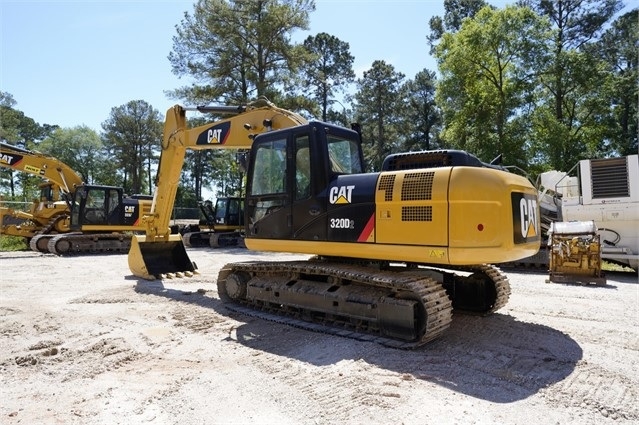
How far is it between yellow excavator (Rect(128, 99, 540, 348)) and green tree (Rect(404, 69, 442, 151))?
37.3m

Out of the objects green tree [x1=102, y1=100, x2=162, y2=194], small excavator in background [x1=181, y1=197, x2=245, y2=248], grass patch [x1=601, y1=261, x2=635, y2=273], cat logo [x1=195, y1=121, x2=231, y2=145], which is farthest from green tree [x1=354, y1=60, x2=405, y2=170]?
cat logo [x1=195, y1=121, x2=231, y2=145]

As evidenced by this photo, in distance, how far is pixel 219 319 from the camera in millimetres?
Answer: 6203

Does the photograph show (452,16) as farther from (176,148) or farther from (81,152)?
(81,152)

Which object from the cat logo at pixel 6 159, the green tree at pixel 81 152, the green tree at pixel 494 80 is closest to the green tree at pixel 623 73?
the green tree at pixel 494 80

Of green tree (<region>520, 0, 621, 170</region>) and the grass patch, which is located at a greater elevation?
green tree (<region>520, 0, 621, 170</region>)

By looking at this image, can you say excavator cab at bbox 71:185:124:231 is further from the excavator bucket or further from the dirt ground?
the dirt ground

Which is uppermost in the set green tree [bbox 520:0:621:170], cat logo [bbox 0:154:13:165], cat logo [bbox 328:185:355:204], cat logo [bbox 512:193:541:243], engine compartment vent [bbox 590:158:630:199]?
green tree [bbox 520:0:621:170]

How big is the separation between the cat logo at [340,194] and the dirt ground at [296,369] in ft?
5.35

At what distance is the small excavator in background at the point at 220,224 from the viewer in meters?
20.2

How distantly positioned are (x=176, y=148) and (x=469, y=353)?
6.74 meters

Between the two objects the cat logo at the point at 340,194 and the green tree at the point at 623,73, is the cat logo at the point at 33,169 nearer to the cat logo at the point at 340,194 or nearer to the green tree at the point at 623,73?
the cat logo at the point at 340,194

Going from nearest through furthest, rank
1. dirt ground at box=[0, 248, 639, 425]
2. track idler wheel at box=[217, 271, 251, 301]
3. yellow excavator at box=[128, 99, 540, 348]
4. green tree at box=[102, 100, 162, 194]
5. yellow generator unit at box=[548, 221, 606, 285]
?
1. dirt ground at box=[0, 248, 639, 425]
2. yellow excavator at box=[128, 99, 540, 348]
3. track idler wheel at box=[217, 271, 251, 301]
4. yellow generator unit at box=[548, 221, 606, 285]
5. green tree at box=[102, 100, 162, 194]

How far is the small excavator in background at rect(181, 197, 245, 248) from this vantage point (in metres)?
20.2

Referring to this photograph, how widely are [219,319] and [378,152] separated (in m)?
34.4
